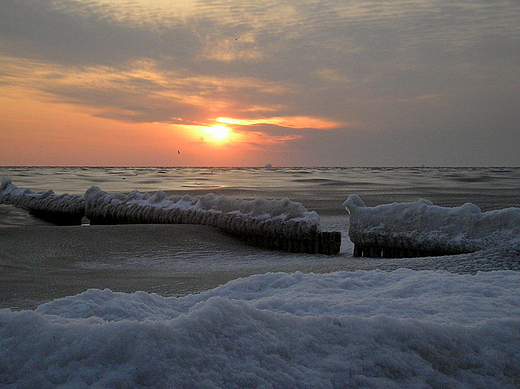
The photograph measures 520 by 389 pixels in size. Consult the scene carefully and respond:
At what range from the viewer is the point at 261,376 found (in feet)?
3.56

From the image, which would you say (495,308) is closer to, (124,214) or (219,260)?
(219,260)

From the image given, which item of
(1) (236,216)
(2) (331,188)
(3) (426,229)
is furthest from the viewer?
(2) (331,188)

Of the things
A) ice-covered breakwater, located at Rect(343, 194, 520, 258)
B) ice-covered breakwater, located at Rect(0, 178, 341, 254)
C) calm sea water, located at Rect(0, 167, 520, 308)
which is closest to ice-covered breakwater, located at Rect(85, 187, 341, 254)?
ice-covered breakwater, located at Rect(0, 178, 341, 254)

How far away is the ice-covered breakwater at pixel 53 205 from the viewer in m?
7.91

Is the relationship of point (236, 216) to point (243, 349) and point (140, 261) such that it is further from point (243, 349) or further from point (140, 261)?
point (243, 349)

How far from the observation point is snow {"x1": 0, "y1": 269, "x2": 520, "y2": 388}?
1.01 m

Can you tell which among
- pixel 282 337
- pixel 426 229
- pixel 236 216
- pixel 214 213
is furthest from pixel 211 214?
pixel 282 337

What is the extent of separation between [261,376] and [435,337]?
57 cm

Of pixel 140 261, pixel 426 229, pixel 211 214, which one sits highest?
pixel 426 229

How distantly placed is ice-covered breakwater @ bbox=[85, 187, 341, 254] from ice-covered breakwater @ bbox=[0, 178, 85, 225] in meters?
0.46

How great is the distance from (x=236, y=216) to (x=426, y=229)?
2.55m

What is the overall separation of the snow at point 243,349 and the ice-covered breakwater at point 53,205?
6842 mm

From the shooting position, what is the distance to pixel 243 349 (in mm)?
1162

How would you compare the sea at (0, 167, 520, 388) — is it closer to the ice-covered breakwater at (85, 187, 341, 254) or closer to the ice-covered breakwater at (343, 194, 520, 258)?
the ice-covered breakwater at (343, 194, 520, 258)
